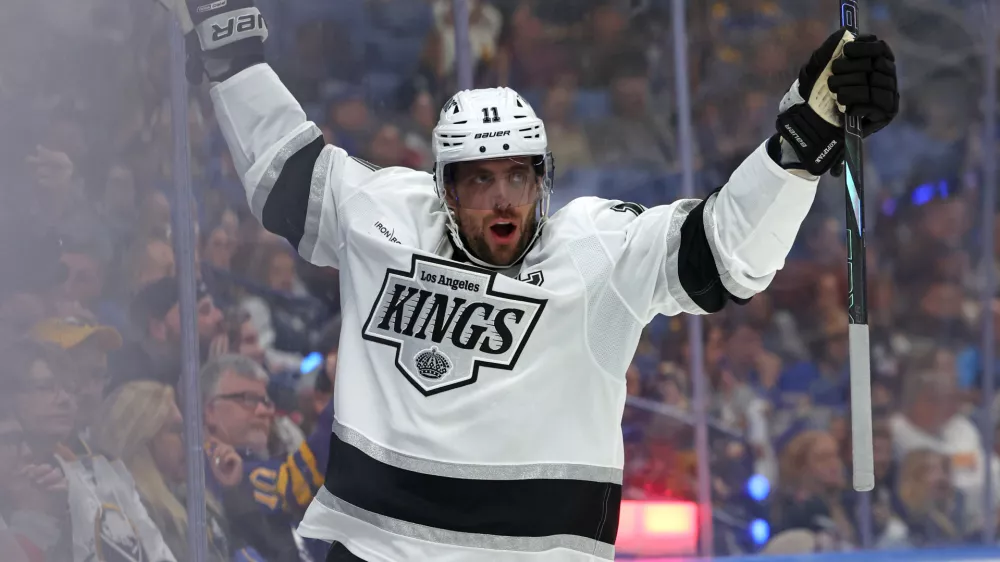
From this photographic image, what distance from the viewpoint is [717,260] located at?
196 centimetres

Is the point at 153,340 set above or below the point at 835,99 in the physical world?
below

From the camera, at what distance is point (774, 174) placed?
6.20 ft

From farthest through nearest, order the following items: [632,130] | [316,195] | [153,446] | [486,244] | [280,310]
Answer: [632,130] < [280,310] < [153,446] < [316,195] < [486,244]

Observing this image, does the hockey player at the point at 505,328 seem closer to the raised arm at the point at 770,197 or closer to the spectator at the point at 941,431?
the raised arm at the point at 770,197

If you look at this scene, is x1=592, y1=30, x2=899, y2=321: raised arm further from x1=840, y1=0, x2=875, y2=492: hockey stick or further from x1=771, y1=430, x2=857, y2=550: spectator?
x1=771, y1=430, x2=857, y2=550: spectator

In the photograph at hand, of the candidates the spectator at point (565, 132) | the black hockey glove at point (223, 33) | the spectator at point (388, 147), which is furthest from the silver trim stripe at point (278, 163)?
the spectator at point (565, 132)

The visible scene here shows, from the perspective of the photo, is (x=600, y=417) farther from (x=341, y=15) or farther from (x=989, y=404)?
(x=989, y=404)

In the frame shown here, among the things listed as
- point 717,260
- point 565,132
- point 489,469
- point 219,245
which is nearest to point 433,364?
point 489,469

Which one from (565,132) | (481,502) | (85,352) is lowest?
(481,502)

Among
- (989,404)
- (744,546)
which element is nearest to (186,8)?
(744,546)

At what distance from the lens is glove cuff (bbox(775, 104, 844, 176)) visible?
1.89 meters

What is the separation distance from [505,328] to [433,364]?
14cm

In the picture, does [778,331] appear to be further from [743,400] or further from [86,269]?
[86,269]

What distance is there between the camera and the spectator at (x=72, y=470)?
1970 millimetres
